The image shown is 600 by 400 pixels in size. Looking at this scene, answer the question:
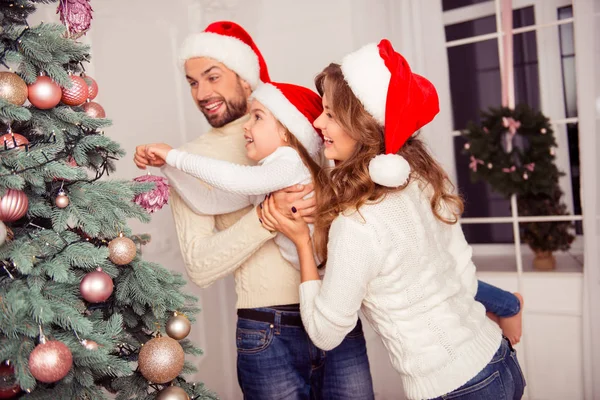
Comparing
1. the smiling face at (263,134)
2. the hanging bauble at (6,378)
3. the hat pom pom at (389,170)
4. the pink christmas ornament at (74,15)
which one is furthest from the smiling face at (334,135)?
the hanging bauble at (6,378)

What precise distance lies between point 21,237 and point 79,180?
165 millimetres

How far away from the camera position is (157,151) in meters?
1.54

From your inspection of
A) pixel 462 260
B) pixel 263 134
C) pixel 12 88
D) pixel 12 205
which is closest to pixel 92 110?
pixel 12 88

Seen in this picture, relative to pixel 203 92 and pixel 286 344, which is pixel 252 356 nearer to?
pixel 286 344

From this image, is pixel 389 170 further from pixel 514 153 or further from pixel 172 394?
pixel 514 153

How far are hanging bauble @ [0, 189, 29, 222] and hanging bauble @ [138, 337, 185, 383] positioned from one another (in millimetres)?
399

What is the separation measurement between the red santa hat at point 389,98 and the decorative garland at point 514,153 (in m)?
1.57

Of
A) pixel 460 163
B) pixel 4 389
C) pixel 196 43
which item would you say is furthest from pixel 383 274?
pixel 460 163

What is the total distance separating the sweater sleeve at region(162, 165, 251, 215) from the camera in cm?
162

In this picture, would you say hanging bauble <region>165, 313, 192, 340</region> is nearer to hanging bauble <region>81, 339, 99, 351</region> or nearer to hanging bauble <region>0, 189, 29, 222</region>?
hanging bauble <region>81, 339, 99, 351</region>

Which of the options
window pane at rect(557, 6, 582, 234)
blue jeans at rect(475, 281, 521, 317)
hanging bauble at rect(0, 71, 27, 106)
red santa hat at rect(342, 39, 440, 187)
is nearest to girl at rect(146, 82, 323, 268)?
red santa hat at rect(342, 39, 440, 187)

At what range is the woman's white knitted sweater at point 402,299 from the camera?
4.11 ft

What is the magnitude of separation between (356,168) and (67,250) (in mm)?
705

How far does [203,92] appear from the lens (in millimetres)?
1808
